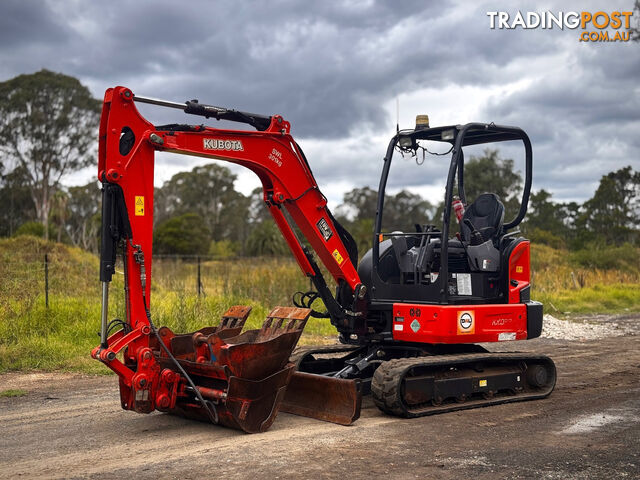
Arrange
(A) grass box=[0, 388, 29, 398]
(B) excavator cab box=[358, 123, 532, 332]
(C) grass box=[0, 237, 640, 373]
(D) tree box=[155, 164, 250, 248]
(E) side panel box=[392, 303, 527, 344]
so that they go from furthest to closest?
(D) tree box=[155, 164, 250, 248] < (C) grass box=[0, 237, 640, 373] < (A) grass box=[0, 388, 29, 398] < (B) excavator cab box=[358, 123, 532, 332] < (E) side panel box=[392, 303, 527, 344]

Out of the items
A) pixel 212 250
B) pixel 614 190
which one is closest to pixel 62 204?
pixel 212 250

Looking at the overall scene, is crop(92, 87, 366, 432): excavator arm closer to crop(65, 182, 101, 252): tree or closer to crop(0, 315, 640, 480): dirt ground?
crop(0, 315, 640, 480): dirt ground

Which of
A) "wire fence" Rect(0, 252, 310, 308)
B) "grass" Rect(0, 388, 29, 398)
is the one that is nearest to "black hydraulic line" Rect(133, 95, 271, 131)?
"grass" Rect(0, 388, 29, 398)

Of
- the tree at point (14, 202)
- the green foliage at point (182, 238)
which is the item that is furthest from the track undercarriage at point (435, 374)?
the tree at point (14, 202)

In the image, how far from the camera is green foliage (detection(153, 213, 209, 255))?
4697cm

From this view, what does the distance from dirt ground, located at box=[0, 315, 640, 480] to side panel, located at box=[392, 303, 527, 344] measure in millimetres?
843

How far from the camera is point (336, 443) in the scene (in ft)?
21.9

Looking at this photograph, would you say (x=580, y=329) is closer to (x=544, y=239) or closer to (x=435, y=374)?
(x=435, y=374)

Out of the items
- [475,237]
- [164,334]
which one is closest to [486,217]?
[475,237]

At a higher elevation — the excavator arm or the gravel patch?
the excavator arm

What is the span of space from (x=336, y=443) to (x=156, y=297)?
34.8 feet

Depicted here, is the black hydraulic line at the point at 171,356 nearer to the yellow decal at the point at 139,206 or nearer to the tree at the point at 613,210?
the yellow decal at the point at 139,206

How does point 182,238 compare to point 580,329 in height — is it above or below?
above

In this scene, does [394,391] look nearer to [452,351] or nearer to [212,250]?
[452,351]
